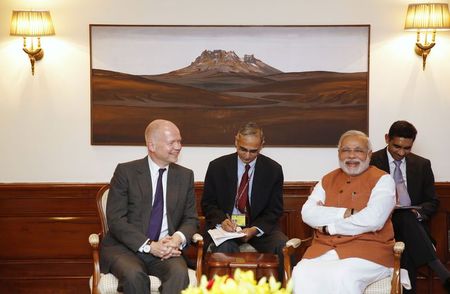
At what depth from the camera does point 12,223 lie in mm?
7180

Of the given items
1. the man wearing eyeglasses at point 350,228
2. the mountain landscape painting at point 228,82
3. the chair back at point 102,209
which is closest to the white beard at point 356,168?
the man wearing eyeglasses at point 350,228

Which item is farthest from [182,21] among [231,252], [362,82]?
[231,252]

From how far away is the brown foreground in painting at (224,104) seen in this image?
23.2 ft

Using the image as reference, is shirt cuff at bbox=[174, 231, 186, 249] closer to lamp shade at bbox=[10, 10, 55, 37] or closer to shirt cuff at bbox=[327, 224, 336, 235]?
shirt cuff at bbox=[327, 224, 336, 235]

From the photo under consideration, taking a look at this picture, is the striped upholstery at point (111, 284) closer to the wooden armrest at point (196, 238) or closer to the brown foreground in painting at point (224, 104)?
the wooden armrest at point (196, 238)

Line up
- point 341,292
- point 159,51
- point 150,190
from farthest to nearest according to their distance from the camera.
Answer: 1. point 159,51
2. point 150,190
3. point 341,292

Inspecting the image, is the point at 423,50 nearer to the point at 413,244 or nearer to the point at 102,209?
the point at 413,244

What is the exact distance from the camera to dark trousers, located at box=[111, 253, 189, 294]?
542 cm

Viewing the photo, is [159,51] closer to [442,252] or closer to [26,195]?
[26,195]

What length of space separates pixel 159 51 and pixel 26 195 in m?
1.68

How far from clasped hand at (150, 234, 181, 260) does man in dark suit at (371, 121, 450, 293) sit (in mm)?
1747

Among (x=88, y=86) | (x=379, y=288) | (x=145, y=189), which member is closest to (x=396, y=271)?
(x=379, y=288)

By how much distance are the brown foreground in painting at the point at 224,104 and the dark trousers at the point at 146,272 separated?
1.62m

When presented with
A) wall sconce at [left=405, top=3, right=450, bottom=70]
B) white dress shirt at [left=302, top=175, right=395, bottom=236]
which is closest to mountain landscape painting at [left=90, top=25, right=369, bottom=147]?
wall sconce at [left=405, top=3, right=450, bottom=70]
